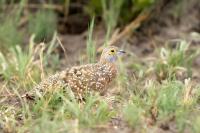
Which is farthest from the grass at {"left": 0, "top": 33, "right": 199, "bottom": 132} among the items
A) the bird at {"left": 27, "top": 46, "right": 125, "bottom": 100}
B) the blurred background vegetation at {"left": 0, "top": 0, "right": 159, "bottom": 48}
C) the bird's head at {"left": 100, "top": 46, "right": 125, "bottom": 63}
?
the blurred background vegetation at {"left": 0, "top": 0, "right": 159, "bottom": 48}

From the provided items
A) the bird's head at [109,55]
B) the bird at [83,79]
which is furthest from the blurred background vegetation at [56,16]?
the bird at [83,79]

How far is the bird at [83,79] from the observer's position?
6148mm

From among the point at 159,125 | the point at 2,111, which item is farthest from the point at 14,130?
the point at 159,125

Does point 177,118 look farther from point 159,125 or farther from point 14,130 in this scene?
point 14,130

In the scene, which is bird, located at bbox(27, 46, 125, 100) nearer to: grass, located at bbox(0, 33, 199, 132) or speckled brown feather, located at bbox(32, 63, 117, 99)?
speckled brown feather, located at bbox(32, 63, 117, 99)

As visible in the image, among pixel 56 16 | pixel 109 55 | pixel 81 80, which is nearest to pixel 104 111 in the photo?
pixel 81 80

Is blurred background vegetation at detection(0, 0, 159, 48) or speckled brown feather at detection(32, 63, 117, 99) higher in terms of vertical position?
blurred background vegetation at detection(0, 0, 159, 48)

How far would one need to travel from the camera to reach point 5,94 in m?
6.68

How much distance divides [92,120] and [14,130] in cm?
69

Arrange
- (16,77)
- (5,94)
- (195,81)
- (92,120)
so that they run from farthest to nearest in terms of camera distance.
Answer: (195,81) → (16,77) → (5,94) → (92,120)

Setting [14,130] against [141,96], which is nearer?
[14,130]

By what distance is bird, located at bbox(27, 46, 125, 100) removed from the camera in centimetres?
615

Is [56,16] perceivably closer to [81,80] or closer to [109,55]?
[109,55]

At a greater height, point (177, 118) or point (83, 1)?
point (83, 1)
